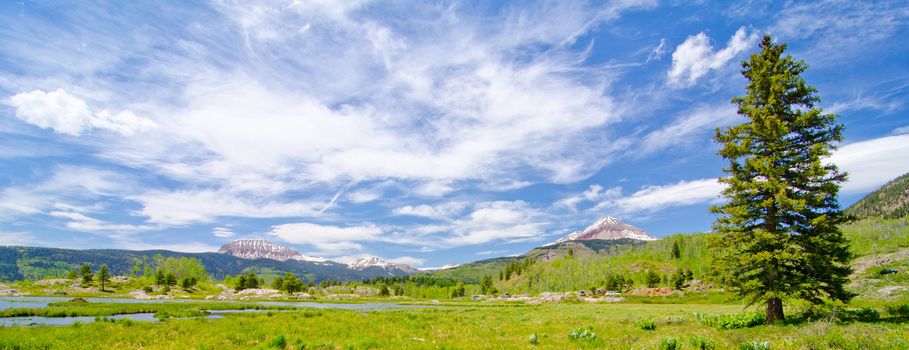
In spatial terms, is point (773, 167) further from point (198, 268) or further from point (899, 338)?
point (198, 268)

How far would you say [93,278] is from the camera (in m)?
153

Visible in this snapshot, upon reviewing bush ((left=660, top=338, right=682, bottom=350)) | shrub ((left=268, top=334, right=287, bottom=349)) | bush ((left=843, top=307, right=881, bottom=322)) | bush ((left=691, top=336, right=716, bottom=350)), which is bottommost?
bush ((left=843, top=307, right=881, bottom=322))

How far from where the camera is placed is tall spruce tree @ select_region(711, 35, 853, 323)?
21.7 metres

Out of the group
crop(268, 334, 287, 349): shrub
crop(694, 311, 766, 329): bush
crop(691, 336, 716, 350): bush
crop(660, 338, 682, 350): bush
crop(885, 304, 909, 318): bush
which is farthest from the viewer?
crop(694, 311, 766, 329): bush

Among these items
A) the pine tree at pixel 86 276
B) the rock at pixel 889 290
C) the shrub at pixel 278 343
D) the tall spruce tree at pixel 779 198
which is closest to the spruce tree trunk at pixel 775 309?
the tall spruce tree at pixel 779 198

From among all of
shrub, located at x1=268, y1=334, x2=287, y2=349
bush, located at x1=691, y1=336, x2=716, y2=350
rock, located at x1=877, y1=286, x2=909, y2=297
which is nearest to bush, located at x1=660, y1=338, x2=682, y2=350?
bush, located at x1=691, y1=336, x2=716, y2=350

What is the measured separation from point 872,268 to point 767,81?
12009 cm

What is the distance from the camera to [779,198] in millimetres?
21734

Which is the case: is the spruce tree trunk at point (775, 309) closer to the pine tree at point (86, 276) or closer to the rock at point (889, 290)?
the rock at point (889, 290)

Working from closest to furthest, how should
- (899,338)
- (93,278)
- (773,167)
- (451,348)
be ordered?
(899,338) < (451,348) < (773,167) < (93,278)

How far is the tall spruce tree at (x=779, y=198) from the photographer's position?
21.7 meters

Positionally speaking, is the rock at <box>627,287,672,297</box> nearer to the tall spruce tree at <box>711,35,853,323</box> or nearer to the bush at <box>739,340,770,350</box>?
the tall spruce tree at <box>711,35,853,323</box>

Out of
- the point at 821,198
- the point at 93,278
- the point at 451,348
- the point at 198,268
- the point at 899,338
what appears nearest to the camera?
the point at 899,338

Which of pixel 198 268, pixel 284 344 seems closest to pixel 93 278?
pixel 198 268
